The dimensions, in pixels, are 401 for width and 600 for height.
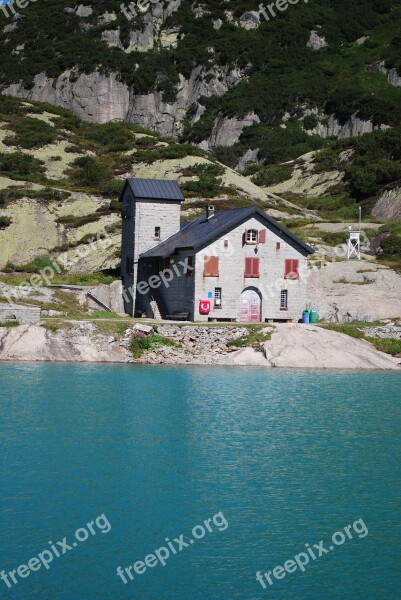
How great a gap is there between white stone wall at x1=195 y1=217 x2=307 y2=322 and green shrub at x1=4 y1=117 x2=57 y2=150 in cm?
5489

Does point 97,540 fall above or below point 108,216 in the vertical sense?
below

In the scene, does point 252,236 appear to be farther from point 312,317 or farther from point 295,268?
point 312,317

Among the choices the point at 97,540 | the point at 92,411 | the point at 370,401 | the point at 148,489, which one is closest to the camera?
the point at 97,540

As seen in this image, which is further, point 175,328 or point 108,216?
point 108,216

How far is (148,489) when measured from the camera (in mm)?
18094

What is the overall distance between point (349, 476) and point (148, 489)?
489 cm

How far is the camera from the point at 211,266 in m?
48.5

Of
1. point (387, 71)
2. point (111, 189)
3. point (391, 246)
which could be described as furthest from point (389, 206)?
point (387, 71)

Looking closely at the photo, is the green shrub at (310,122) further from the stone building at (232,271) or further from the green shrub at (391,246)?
the stone building at (232,271)

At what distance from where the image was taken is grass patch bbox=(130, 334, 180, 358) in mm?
42219

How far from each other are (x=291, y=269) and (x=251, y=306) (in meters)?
3.32

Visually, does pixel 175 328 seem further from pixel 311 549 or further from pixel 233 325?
pixel 311 549

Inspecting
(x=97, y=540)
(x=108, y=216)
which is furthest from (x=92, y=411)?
(x=108, y=216)
